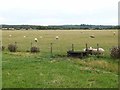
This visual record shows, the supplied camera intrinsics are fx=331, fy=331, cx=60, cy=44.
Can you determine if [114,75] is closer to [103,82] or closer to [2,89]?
[103,82]

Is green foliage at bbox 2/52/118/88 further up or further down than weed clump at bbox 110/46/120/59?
further down

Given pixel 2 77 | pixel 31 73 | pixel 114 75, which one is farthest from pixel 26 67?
pixel 114 75

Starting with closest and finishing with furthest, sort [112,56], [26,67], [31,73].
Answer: [31,73], [26,67], [112,56]

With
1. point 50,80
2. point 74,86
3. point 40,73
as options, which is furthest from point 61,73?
point 74,86

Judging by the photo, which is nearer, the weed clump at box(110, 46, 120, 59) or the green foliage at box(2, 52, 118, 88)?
Result: the green foliage at box(2, 52, 118, 88)

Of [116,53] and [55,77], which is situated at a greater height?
[116,53]

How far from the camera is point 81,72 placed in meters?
21.8

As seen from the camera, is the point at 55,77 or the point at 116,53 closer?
the point at 55,77

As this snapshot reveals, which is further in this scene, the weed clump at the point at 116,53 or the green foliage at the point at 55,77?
the weed clump at the point at 116,53

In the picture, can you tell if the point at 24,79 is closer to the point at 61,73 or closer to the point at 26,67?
the point at 61,73

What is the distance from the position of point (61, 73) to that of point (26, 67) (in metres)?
3.98

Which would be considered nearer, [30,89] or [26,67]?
[30,89]

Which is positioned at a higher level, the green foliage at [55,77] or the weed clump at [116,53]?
the weed clump at [116,53]

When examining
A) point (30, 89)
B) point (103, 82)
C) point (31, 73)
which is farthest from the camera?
point (31, 73)
